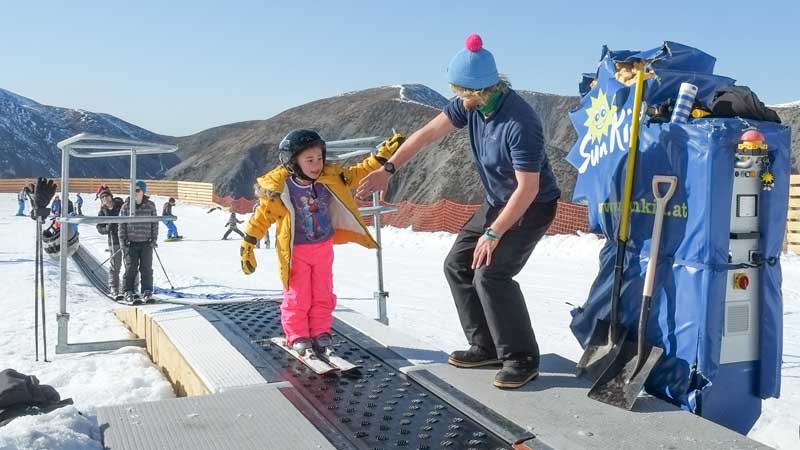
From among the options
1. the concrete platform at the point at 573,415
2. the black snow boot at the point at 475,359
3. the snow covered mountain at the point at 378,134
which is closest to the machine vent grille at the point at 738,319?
the concrete platform at the point at 573,415

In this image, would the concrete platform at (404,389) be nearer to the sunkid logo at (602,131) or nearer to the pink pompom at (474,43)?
the sunkid logo at (602,131)

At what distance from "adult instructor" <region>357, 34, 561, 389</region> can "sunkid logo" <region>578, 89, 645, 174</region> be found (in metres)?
0.29

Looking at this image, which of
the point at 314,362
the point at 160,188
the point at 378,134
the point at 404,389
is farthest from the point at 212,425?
the point at 378,134

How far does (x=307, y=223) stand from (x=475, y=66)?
1505 millimetres

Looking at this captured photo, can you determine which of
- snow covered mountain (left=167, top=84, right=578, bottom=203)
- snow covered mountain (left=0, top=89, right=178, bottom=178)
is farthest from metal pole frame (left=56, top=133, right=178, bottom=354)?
snow covered mountain (left=0, top=89, right=178, bottom=178)

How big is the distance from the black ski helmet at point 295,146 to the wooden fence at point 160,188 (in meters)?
39.2

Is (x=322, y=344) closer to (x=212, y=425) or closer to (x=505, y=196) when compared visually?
(x=212, y=425)

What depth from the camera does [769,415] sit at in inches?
180

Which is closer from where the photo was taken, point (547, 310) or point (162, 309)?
point (162, 309)

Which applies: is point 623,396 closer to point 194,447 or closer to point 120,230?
point 194,447

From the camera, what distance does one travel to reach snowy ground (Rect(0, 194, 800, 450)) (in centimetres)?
439

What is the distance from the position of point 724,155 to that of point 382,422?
6.27 ft

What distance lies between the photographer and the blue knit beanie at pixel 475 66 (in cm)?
360

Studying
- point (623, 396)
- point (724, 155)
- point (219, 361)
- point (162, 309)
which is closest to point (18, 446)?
point (219, 361)
